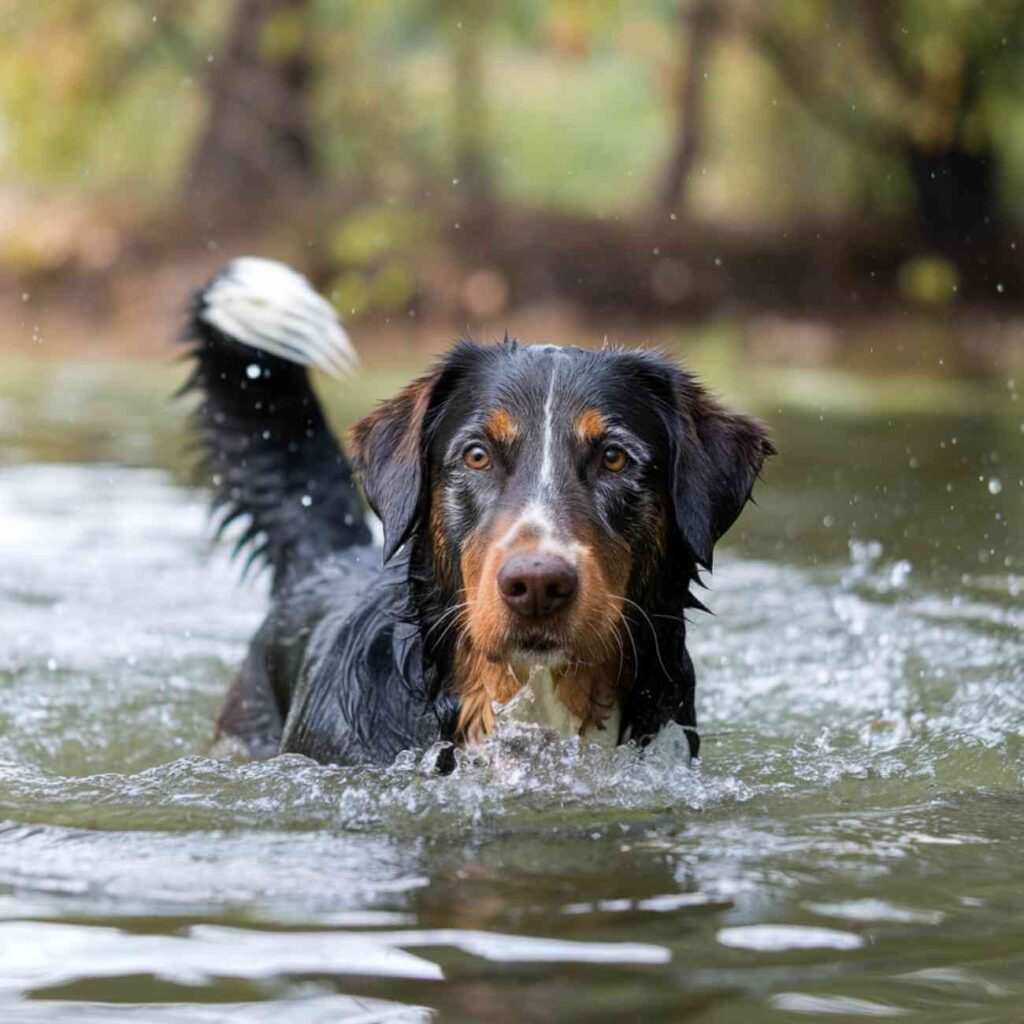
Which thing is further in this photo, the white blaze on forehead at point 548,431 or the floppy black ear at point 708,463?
the floppy black ear at point 708,463

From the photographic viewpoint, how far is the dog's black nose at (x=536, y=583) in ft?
13.4

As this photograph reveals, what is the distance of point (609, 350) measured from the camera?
4.85 metres

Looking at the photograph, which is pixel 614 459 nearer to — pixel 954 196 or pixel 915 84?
pixel 915 84

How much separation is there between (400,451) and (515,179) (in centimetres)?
1878

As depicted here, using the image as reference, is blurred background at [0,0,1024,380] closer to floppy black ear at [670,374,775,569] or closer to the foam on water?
the foam on water

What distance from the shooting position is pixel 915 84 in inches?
816

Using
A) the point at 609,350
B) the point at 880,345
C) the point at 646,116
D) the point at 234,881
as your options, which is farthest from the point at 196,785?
the point at 646,116

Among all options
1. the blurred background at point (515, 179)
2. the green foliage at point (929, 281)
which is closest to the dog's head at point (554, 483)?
the blurred background at point (515, 179)

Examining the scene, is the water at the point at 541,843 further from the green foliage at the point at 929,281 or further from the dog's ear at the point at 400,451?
the green foliage at the point at 929,281

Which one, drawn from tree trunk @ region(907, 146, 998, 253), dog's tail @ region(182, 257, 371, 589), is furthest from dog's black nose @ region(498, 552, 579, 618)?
tree trunk @ region(907, 146, 998, 253)

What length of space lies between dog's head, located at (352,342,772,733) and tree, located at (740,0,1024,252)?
16.1 metres

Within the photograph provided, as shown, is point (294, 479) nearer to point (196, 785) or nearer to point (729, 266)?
point (196, 785)

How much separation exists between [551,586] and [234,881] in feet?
3.34

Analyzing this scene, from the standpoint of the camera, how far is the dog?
14.0 ft
